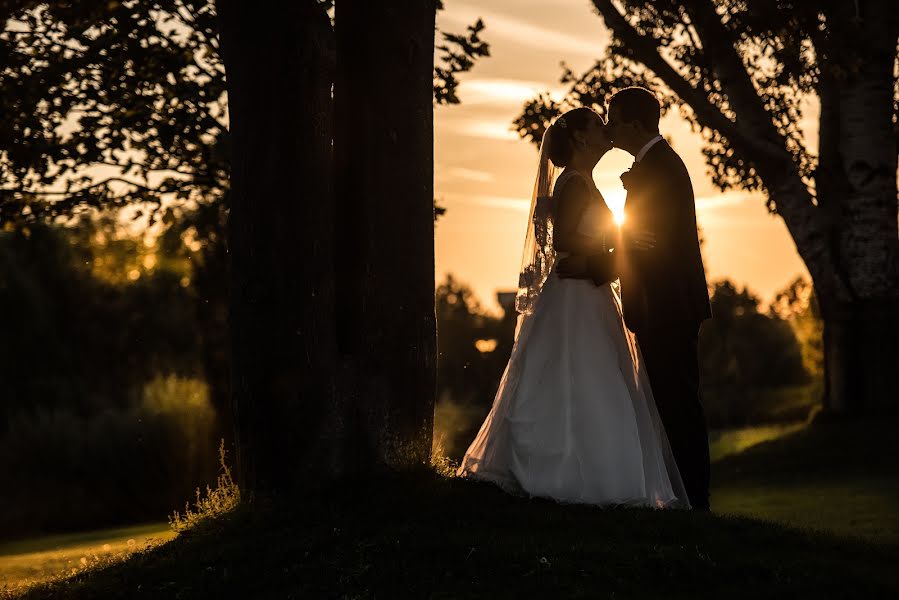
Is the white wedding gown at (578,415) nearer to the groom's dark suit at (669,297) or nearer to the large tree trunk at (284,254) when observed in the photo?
the groom's dark suit at (669,297)

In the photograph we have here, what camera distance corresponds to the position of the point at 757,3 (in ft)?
51.6

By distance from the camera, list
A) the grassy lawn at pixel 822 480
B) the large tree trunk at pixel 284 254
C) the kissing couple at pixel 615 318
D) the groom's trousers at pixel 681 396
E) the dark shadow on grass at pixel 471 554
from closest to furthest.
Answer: the dark shadow on grass at pixel 471 554
the large tree trunk at pixel 284 254
the kissing couple at pixel 615 318
the groom's trousers at pixel 681 396
the grassy lawn at pixel 822 480

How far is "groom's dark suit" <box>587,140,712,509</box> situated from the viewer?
8.70 metres

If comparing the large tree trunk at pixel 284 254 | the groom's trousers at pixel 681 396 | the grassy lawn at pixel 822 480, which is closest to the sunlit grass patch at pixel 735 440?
the grassy lawn at pixel 822 480

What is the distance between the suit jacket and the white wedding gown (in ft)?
0.73

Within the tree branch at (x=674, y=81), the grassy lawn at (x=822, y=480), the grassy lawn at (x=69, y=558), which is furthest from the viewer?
the tree branch at (x=674, y=81)

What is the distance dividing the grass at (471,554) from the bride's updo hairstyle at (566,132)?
2.67m

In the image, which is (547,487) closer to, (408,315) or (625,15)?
(408,315)

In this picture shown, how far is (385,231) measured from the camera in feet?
28.1

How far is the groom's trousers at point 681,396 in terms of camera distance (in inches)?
342

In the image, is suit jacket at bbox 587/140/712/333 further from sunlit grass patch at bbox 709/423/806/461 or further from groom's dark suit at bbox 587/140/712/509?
sunlit grass patch at bbox 709/423/806/461

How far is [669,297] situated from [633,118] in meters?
1.46

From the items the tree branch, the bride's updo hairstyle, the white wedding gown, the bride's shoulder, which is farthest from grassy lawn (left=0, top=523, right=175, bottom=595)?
the tree branch

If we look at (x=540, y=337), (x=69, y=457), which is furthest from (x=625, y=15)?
(x=69, y=457)
